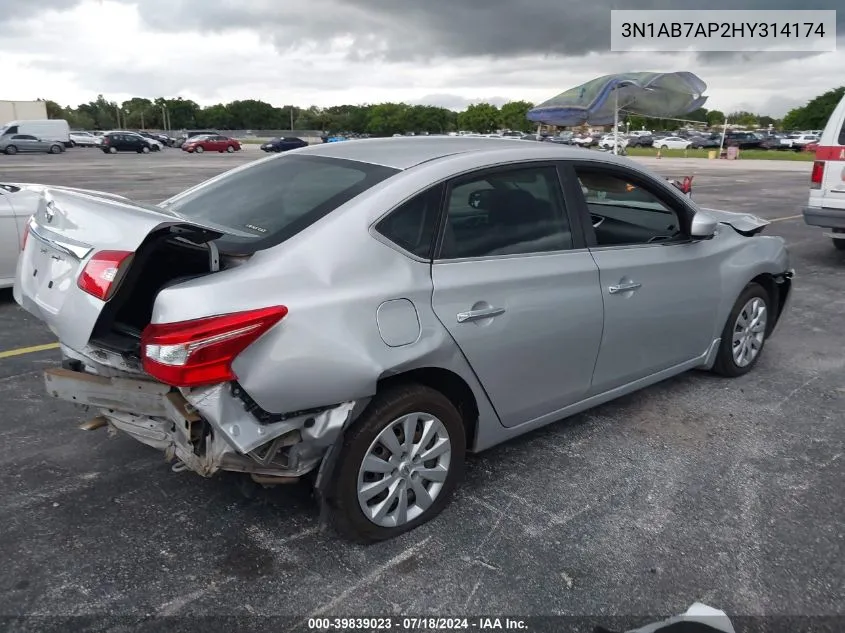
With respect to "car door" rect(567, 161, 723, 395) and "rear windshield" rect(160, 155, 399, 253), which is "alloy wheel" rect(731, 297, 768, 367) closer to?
"car door" rect(567, 161, 723, 395)

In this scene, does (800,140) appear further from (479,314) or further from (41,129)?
(479,314)

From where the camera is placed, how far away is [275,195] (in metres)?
3.18

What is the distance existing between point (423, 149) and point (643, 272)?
1.32m

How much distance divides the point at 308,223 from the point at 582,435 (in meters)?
2.05

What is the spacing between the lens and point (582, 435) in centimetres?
390

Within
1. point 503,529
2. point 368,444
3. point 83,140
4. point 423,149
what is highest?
point 423,149

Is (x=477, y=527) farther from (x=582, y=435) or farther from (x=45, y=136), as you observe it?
(x=45, y=136)

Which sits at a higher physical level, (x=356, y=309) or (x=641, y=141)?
(x=641, y=141)

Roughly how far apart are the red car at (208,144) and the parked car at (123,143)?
2913 millimetres

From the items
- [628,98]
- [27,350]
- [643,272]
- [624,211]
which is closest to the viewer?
[643,272]

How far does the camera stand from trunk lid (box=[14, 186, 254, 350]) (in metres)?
2.48

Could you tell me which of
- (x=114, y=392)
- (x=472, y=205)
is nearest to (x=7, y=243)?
(x=114, y=392)

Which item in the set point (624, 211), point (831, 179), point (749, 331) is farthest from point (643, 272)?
point (831, 179)

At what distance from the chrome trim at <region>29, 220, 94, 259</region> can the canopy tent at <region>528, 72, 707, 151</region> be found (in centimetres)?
1261
